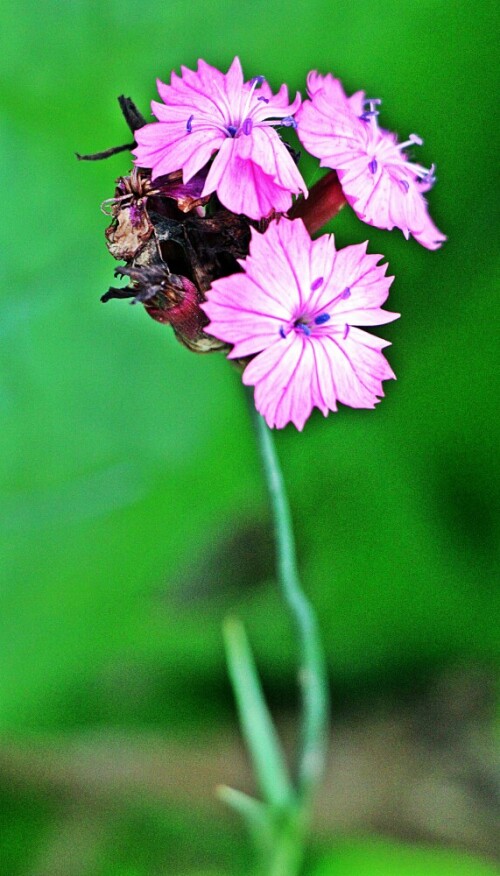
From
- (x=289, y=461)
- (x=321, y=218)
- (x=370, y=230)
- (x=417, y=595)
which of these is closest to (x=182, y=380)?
(x=289, y=461)

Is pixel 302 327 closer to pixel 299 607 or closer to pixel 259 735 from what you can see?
pixel 299 607

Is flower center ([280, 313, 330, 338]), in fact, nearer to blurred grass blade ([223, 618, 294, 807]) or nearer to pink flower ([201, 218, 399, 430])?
pink flower ([201, 218, 399, 430])

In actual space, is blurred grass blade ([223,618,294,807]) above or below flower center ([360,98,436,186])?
below

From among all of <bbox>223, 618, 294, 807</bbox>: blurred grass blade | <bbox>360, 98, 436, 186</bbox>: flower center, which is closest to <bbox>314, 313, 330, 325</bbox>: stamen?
<bbox>360, 98, 436, 186</bbox>: flower center

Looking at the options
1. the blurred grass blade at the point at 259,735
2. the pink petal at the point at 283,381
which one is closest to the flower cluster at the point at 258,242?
the pink petal at the point at 283,381

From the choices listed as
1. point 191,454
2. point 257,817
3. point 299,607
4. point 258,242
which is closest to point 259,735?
point 257,817

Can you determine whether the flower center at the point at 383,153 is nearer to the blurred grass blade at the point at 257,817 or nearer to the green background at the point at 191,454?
the green background at the point at 191,454

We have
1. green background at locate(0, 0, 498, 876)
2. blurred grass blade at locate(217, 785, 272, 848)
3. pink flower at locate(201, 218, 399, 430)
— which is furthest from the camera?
green background at locate(0, 0, 498, 876)
